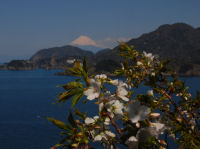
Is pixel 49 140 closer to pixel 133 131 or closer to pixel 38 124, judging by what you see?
pixel 38 124

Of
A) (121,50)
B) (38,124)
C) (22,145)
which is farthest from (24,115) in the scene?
(121,50)

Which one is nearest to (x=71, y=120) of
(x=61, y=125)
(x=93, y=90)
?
(x=61, y=125)

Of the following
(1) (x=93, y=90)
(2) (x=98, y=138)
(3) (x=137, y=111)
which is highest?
(1) (x=93, y=90)

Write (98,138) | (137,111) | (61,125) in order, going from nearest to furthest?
(137,111) → (61,125) → (98,138)

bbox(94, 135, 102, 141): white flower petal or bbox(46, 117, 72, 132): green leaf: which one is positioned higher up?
bbox(46, 117, 72, 132): green leaf

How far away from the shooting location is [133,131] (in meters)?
1.61

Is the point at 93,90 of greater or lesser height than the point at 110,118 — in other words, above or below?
above

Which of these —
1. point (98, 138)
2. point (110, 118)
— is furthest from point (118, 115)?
point (98, 138)

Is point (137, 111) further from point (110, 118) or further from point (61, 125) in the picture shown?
point (61, 125)

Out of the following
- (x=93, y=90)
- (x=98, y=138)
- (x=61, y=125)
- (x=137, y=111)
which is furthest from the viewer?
(x=98, y=138)

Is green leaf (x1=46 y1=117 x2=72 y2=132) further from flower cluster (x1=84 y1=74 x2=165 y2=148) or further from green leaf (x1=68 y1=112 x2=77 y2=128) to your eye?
flower cluster (x1=84 y1=74 x2=165 y2=148)

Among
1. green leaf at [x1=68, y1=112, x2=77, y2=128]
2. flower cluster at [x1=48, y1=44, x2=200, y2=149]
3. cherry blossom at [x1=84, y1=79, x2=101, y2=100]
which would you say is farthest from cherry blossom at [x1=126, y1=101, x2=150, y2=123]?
green leaf at [x1=68, y1=112, x2=77, y2=128]

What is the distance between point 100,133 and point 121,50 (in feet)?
5.83

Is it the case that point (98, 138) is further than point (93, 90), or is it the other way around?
point (98, 138)
